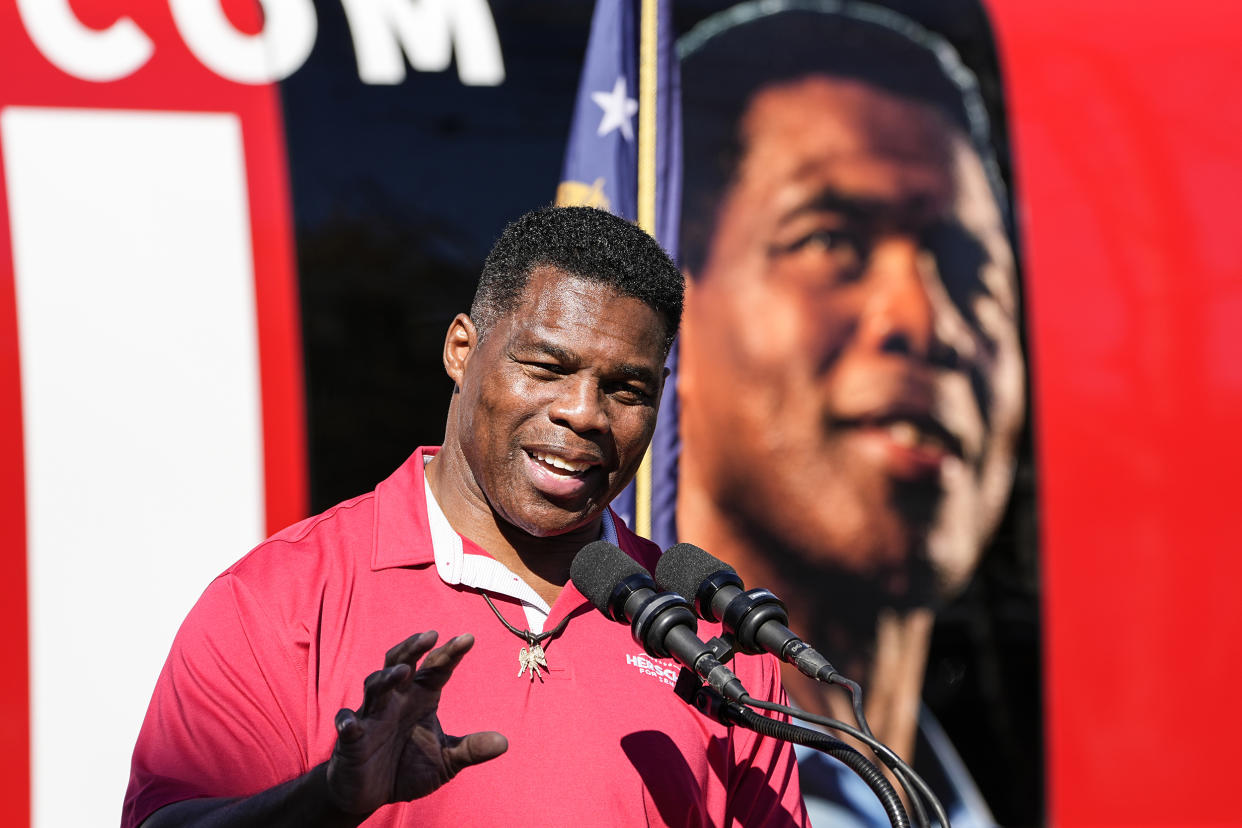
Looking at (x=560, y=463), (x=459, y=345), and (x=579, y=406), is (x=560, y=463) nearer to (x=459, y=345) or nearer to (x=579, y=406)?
(x=579, y=406)

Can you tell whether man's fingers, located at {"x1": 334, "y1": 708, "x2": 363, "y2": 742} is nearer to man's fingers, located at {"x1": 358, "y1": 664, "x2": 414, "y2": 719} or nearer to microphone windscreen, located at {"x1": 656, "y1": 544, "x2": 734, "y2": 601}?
man's fingers, located at {"x1": 358, "y1": 664, "x2": 414, "y2": 719}

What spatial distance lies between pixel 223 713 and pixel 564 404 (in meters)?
0.60

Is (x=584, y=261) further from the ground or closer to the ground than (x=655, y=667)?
further from the ground

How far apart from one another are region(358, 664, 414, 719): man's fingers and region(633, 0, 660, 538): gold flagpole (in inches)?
51.7

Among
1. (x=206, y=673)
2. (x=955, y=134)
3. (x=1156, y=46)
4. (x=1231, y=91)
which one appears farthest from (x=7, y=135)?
(x=1231, y=91)

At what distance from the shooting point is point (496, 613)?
1643 millimetres

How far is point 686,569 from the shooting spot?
1460 mm

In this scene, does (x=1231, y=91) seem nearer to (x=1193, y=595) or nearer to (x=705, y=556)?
(x=1193, y=595)

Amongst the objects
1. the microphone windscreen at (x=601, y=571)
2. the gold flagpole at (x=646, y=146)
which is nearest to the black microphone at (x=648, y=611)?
the microphone windscreen at (x=601, y=571)

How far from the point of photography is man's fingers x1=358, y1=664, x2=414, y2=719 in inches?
46.2

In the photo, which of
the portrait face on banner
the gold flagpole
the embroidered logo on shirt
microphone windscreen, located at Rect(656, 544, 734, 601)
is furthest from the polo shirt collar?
the portrait face on banner

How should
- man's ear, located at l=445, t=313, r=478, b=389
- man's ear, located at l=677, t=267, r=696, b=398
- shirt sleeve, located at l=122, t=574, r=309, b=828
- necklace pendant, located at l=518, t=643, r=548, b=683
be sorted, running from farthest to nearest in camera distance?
man's ear, located at l=677, t=267, r=696, b=398
man's ear, located at l=445, t=313, r=478, b=389
necklace pendant, located at l=518, t=643, r=548, b=683
shirt sleeve, located at l=122, t=574, r=309, b=828

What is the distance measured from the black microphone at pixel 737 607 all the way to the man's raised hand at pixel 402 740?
1.01 ft

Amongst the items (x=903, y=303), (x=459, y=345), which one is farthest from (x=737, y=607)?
(x=903, y=303)
